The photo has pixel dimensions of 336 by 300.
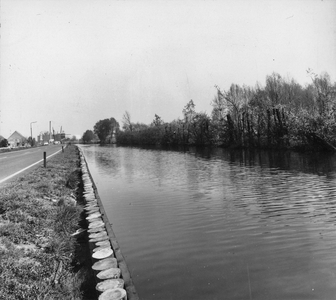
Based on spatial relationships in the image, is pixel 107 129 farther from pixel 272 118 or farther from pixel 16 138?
pixel 272 118

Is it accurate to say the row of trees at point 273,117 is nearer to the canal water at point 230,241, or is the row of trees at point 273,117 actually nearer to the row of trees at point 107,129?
the canal water at point 230,241

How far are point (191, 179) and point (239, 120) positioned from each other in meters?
27.1

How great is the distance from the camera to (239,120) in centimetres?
3759

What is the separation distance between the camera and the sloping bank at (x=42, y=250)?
326 centimetres

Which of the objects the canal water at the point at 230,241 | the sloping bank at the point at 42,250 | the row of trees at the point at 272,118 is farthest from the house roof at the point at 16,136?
the sloping bank at the point at 42,250

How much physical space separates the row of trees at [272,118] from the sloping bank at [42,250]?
23576mm

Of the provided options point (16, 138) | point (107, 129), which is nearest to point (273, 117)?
point (107, 129)

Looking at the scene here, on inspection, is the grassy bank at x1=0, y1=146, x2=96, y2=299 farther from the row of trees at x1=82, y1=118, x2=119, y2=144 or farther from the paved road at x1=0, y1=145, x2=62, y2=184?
the row of trees at x1=82, y1=118, x2=119, y2=144

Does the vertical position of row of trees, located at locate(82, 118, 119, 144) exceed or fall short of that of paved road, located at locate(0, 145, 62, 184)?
it exceeds it

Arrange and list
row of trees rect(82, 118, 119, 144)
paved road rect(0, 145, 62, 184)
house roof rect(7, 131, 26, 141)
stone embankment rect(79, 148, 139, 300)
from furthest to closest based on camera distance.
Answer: row of trees rect(82, 118, 119, 144), house roof rect(7, 131, 26, 141), paved road rect(0, 145, 62, 184), stone embankment rect(79, 148, 139, 300)

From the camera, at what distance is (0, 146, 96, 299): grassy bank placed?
324cm

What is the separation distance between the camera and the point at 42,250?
14.9 ft

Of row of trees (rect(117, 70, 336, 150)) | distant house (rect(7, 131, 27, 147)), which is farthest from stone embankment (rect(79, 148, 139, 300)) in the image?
distant house (rect(7, 131, 27, 147))

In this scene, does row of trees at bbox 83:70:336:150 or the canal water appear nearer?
the canal water
